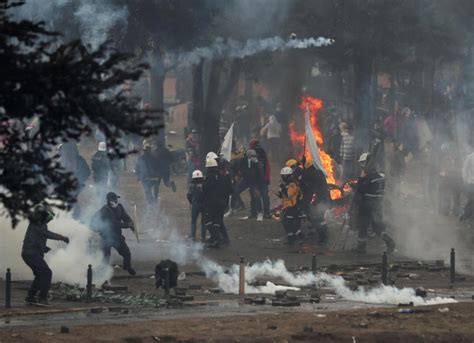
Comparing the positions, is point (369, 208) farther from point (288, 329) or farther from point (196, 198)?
point (288, 329)

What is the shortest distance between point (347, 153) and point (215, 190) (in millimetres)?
7550

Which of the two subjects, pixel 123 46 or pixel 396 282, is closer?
pixel 396 282

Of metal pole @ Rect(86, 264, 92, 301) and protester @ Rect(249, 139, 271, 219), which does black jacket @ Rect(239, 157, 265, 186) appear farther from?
metal pole @ Rect(86, 264, 92, 301)

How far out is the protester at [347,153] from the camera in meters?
33.2

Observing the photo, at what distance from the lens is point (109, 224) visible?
71.4ft

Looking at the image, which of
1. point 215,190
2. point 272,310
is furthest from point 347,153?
point 272,310

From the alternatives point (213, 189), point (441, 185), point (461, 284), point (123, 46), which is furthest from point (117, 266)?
point (441, 185)

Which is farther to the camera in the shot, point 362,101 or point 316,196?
point 362,101

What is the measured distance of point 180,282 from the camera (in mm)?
21906

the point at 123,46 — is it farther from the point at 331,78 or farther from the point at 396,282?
the point at 331,78

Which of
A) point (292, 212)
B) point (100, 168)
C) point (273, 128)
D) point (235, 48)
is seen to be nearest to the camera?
point (292, 212)

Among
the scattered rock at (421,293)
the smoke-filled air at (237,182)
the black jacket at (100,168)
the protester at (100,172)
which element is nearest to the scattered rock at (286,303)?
the smoke-filled air at (237,182)

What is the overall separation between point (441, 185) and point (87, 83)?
2341 centimetres

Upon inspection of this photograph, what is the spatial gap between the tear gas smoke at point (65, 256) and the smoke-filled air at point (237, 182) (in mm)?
39
